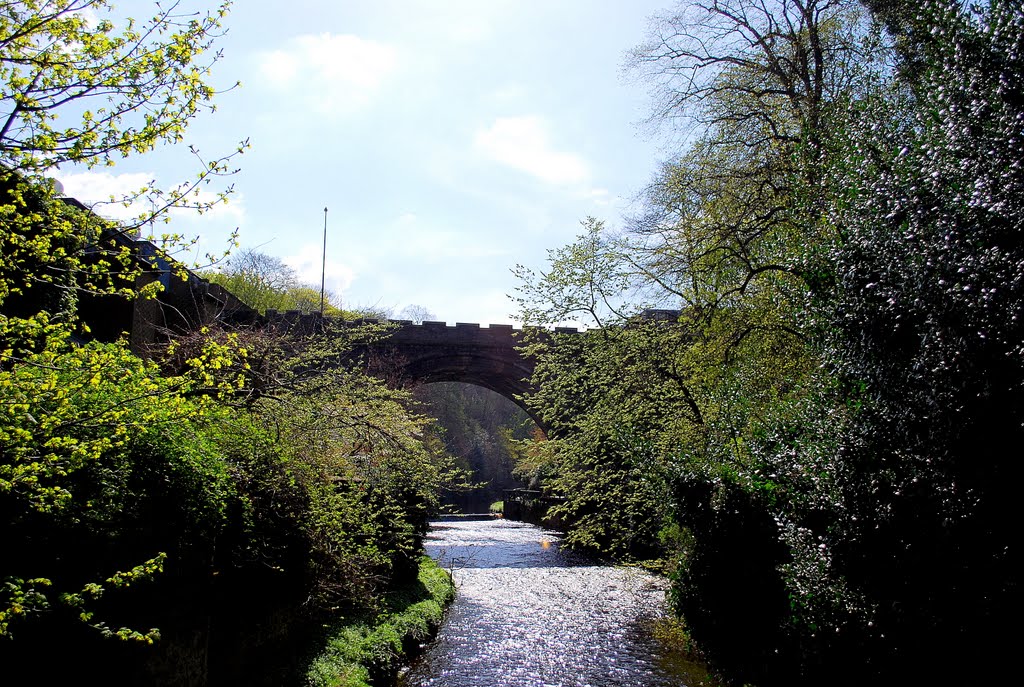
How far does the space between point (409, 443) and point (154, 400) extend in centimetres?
659

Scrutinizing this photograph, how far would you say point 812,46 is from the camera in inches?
434

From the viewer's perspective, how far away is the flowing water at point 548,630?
8.54m

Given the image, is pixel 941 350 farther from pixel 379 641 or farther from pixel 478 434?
pixel 478 434

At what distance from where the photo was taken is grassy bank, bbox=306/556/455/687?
7113mm

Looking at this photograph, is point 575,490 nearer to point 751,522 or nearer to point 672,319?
point 672,319

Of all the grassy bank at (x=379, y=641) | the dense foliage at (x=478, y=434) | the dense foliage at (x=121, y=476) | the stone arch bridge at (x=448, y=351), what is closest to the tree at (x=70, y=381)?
the dense foliage at (x=121, y=476)

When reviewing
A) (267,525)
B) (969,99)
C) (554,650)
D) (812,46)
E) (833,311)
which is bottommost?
(554,650)

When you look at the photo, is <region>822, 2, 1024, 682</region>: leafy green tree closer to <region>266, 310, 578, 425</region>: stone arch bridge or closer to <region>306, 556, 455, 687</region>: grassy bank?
<region>306, 556, 455, 687</region>: grassy bank

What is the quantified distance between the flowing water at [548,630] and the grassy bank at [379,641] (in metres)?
0.27

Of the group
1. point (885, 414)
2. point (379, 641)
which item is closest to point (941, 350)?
point (885, 414)

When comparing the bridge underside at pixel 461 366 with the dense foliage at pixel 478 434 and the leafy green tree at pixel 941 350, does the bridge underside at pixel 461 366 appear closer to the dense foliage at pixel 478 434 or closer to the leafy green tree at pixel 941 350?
the dense foliage at pixel 478 434

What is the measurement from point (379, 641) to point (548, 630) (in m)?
3.16

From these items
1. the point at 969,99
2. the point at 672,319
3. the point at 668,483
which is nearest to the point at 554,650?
the point at 668,483

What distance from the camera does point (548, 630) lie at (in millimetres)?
10883
